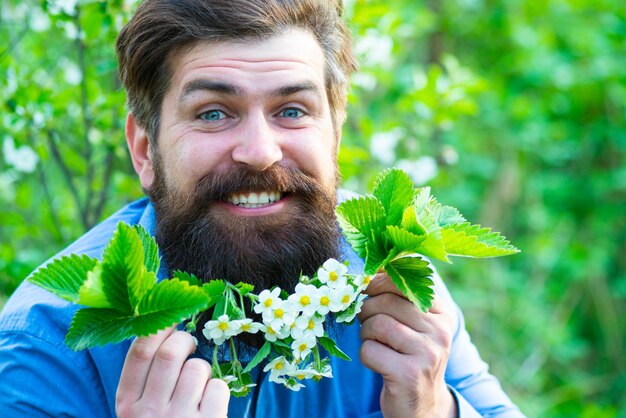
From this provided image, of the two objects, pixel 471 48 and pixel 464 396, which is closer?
pixel 464 396

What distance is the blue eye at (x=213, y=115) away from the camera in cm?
192

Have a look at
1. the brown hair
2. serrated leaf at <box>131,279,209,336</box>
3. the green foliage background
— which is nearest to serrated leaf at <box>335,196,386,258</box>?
serrated leaf at <box>131,279,209,336</box>

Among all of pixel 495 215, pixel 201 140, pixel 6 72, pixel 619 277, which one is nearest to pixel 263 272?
pixel 201 140

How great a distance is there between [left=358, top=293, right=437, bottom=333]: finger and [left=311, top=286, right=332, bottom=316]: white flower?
0.58 ft

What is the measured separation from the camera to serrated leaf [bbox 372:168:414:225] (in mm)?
1592

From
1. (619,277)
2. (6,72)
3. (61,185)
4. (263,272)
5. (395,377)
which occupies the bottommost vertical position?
(619,277)

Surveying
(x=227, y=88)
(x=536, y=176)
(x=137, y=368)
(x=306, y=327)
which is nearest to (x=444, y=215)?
(x=306, y=327)

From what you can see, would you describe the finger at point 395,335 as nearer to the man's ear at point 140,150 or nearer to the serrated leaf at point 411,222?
the serrated leaf at point 411,222

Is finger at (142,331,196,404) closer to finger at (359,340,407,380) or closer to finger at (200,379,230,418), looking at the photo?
finger at (200,379,230,418)

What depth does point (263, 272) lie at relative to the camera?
188 centimetres

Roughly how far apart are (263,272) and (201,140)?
0.37 m

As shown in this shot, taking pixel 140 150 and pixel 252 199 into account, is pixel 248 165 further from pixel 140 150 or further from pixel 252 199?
pixel 140 150

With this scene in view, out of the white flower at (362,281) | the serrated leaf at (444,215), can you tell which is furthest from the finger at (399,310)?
the serrated leaf at (444,215)

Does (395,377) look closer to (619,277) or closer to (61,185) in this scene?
(61,185)
